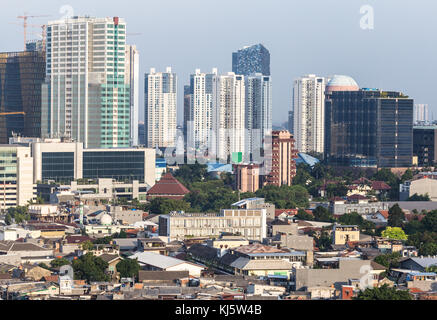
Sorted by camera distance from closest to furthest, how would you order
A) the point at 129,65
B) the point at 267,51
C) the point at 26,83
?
1. the point at 26,83
2. the point at 129,65
3. the point at 267,51

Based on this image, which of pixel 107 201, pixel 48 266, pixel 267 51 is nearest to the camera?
pixel 48 266

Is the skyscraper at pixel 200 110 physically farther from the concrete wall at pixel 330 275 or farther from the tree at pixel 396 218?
the concrete wall at pixel 330 275

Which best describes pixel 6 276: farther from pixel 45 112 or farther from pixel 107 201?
pixel 45 112

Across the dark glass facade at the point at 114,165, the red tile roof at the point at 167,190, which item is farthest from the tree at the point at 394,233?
the dark glass facade at the point at 114,165

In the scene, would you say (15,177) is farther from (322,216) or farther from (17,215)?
(322,216)

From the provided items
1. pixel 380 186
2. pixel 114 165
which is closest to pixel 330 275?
pixel 114 165

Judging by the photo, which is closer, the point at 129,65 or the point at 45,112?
the point at 45,112

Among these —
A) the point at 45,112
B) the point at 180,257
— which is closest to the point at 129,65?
the point at 45,112
